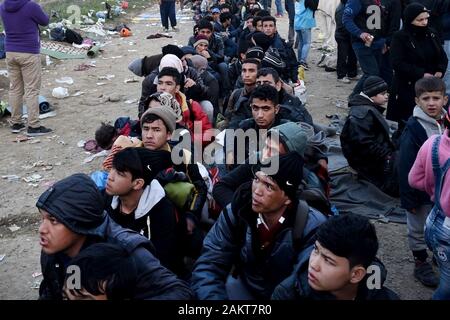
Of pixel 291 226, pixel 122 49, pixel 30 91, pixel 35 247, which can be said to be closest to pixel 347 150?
pixel 291 226

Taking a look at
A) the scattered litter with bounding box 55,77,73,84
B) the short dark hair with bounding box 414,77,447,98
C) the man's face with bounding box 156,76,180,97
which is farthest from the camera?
the scattered litter with bounding box 55,77,73,84

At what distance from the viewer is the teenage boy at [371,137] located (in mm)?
4977

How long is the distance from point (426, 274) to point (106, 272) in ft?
9.00

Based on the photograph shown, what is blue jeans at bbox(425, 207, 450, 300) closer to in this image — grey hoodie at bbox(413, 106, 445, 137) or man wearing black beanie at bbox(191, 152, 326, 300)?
man wearing black beanie at bbox(191, 152, 326, 300)

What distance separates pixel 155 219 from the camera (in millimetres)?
3234

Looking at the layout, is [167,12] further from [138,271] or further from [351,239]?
[351,239]

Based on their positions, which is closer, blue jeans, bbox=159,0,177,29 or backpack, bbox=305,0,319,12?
backpack, bbox=305,0,319,12

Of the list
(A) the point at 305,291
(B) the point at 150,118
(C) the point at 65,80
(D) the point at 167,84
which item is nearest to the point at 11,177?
(D) the point at 167,84

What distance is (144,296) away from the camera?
2.43m

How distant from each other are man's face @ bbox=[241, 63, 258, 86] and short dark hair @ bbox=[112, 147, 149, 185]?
111 inches

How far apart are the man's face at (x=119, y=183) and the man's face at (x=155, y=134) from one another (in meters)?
0.83

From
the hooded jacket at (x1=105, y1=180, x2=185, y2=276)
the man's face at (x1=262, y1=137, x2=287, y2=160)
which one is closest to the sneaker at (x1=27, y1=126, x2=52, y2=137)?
the hooded jacket at (x1=105, y1=180, x2=185, y2=276)

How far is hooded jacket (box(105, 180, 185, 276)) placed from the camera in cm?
322

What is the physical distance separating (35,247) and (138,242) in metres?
2.45
